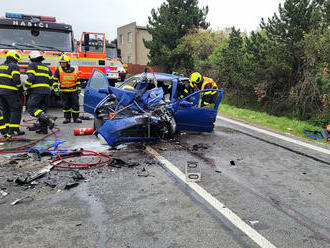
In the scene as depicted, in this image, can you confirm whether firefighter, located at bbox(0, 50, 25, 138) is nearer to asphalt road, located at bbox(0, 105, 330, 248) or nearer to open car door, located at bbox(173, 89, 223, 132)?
asphalt road, located at bbox(0, 105, 330, 248)

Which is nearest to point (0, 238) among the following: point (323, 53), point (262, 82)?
point (323, 53)

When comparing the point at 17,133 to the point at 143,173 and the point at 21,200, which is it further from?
the point at 143,173

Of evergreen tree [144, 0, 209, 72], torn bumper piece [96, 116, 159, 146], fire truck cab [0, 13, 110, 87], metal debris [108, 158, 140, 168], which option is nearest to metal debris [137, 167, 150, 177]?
metal debris [108, 158, 140, 168]

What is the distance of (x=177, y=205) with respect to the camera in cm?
340

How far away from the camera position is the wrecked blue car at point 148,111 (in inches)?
218

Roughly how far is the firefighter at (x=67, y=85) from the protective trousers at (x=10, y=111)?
139 centimetres

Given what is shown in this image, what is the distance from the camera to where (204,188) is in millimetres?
3896

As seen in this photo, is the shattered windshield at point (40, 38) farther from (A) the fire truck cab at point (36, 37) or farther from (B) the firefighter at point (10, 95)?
(B) the firefighter at point (10, 95)

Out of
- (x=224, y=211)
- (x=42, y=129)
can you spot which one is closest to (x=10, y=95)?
(x=42, y=129)

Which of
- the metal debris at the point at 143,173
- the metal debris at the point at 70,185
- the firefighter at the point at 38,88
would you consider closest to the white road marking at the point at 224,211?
the metal debris at the point at 143,173

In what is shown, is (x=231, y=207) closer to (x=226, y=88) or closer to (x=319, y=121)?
(x=319, y=121)

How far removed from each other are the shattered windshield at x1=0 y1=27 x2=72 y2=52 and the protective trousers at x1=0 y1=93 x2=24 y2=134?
3563 millimetres

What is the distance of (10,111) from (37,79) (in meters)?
0.95

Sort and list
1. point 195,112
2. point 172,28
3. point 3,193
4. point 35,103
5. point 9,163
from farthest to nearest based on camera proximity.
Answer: point 172,28 < point 35,103 < point 195,112 < point 9,163 < point 3,193
